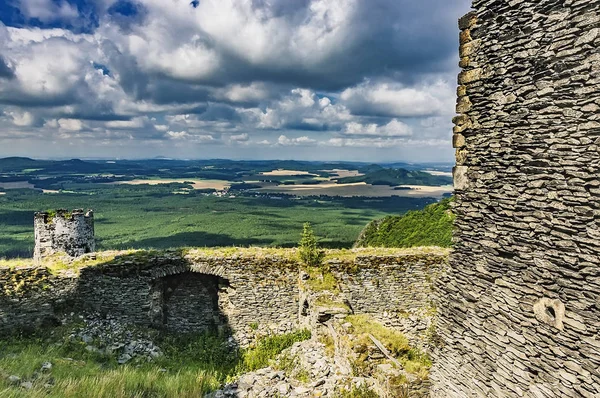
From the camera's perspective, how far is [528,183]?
494 centimetres

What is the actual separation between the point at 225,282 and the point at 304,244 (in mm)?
2936

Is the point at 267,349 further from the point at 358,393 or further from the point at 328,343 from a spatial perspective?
the point at 358,393

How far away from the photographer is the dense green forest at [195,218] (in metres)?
55.7

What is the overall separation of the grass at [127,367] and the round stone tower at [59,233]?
11.0 feet

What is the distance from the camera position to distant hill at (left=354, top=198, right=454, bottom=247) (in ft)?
66.5

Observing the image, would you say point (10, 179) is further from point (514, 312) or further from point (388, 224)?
point (514, 312)

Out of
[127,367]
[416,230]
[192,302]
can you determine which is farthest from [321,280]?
[416,230]

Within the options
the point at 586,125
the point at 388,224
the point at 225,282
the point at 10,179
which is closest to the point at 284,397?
the point at 225,282

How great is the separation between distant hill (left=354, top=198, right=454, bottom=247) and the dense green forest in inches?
389

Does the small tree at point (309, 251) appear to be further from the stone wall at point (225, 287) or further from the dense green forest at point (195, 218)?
the dense green forest at point (195, 218)

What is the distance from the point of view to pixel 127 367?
9.55 meters

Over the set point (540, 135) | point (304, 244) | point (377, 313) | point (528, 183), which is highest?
point (540, 135)

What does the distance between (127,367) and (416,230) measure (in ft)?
55.3

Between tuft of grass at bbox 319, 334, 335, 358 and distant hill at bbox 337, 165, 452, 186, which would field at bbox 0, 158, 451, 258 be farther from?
distant hill at bbox 337, 165, 452, 186
